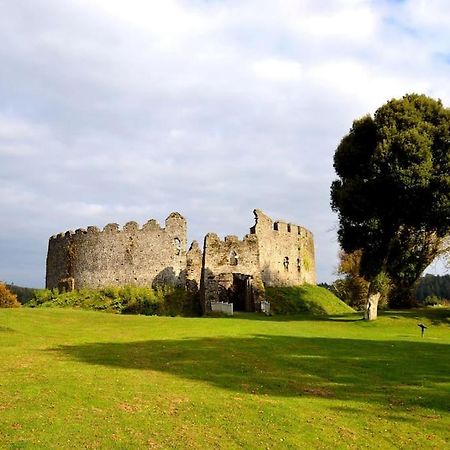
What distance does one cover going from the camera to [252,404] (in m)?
14.1

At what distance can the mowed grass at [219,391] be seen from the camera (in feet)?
39.1

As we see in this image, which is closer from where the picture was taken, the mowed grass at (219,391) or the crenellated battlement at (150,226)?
the mowed grass at (219,391)

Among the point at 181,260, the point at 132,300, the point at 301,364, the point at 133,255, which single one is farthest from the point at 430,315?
the point at 301,364

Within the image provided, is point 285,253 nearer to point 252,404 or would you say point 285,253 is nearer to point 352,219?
point 352,219

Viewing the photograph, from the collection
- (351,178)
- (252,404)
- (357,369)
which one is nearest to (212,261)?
(351,178)

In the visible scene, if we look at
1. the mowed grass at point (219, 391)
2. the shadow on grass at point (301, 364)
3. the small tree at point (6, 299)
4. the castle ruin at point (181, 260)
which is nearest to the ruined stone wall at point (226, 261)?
the castle ruin at point (181, 260)

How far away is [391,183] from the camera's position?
122 ft

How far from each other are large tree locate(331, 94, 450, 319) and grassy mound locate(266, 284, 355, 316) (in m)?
8.83

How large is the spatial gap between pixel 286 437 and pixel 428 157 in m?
28.1

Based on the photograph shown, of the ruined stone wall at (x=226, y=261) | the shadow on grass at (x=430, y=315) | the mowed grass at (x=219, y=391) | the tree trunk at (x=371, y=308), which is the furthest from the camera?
the ruined stone wall at (x=226, y=261)

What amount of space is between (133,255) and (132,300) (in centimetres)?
519

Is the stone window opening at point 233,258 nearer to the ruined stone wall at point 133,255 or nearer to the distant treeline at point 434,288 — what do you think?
the ruined stone wall at point 133,255

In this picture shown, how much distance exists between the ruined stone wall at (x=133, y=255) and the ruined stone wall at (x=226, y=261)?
13.9 ft

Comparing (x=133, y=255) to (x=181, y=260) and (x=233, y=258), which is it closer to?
(x=181, y=260)
